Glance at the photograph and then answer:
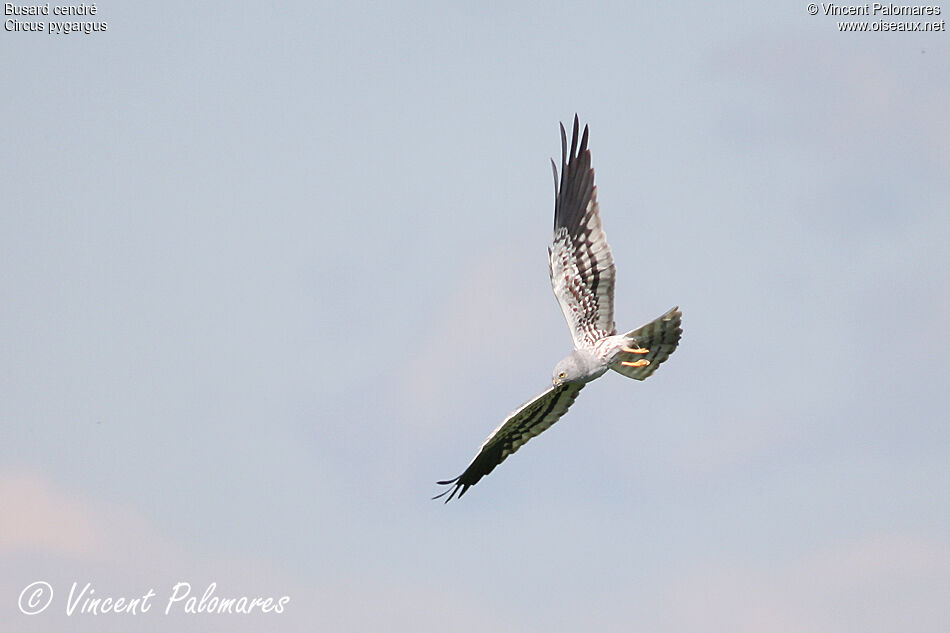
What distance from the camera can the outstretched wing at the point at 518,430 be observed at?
25.0m

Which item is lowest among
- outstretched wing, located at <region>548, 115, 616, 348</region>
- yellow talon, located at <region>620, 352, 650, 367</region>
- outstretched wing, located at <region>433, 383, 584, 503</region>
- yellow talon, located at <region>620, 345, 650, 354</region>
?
outstretched wing, located at <region>433, 383, 584, 503</region>

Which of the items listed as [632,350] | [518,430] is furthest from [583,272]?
[518,430]

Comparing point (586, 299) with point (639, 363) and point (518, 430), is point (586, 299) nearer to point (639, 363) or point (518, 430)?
point (639, 363)

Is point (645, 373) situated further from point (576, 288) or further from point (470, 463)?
point (470, 463)

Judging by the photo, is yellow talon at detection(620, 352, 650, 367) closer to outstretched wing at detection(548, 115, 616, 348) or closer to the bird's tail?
the bird's tail

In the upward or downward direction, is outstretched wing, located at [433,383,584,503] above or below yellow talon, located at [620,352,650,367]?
below

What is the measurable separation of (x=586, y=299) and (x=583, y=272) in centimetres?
45

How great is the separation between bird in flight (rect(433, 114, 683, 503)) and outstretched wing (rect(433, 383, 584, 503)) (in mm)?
554

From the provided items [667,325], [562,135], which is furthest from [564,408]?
[562,135]

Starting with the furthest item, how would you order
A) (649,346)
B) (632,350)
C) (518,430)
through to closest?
(518,430), (649,346), (632,350)

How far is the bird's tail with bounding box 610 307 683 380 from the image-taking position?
76.4 feet

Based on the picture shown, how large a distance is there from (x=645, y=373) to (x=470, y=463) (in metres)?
3.39

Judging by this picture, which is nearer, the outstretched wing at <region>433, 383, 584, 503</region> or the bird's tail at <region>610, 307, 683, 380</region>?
the bird's tail at <region>610, 307, 683, 380</region>

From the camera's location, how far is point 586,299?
23.8 metres
